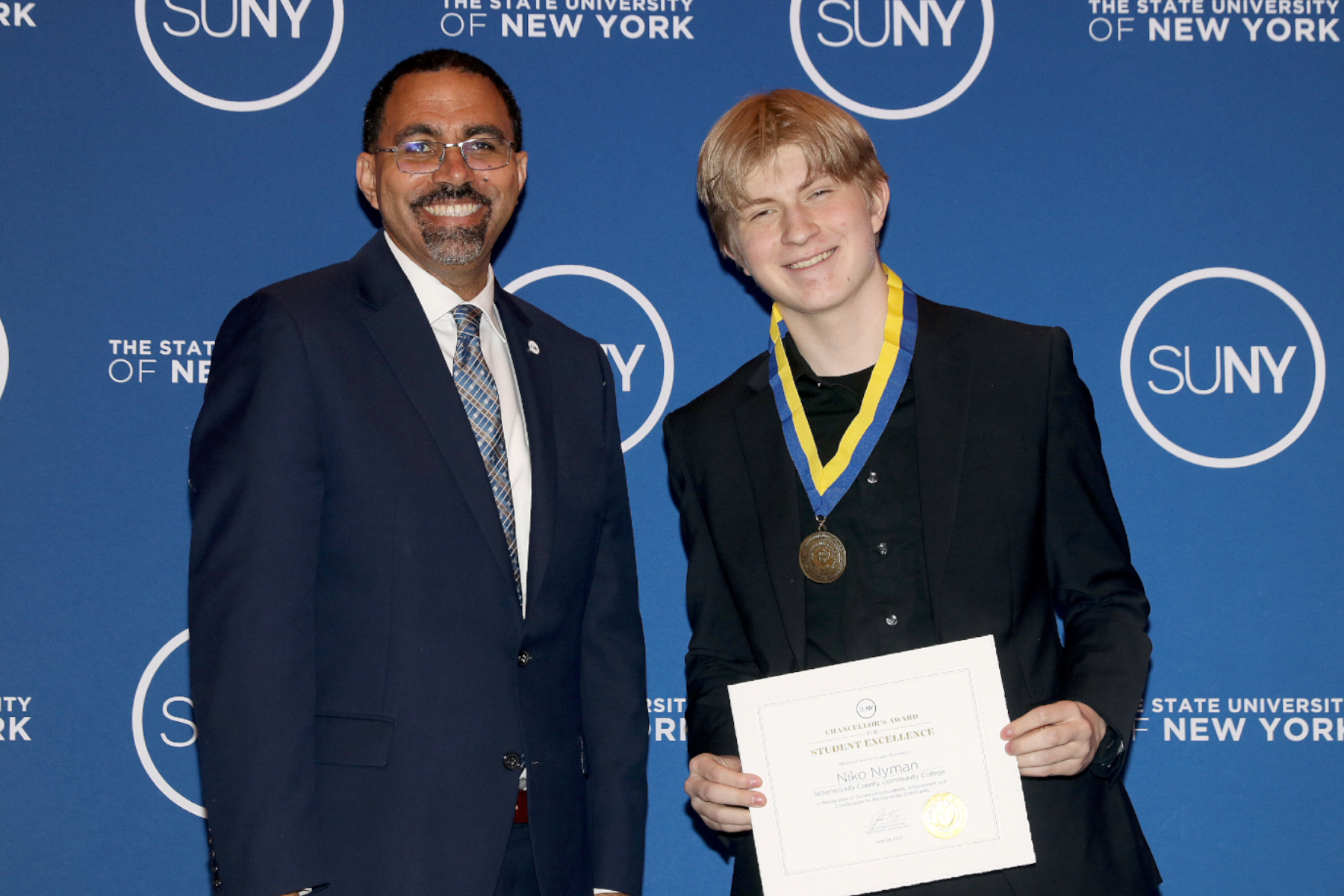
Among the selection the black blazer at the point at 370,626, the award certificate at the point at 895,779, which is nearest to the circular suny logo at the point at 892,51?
the black blazer at the point at 370,626

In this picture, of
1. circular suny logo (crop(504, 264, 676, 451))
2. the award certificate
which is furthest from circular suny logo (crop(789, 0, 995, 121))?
the award certificate

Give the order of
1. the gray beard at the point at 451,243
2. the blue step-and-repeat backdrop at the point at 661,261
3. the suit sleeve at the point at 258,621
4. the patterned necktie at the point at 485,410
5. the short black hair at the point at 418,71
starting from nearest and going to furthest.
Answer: the suit sleeve at the point at 258,621
the patterned necktie at the point at 485,410
the gray beard at the point at 451,243
the short black hair at the point at 418,71
the blue step-and-repeat backdrop at the point at 661,261

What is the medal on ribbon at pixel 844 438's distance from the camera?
83.7 inches

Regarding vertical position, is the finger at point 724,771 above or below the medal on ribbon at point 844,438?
below

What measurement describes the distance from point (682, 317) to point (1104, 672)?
1.65 metres

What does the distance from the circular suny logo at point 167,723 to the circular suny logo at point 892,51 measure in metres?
2.53

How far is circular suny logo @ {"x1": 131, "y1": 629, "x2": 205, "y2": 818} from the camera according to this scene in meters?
3.14

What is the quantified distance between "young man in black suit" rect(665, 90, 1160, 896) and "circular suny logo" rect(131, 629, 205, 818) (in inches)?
66.3

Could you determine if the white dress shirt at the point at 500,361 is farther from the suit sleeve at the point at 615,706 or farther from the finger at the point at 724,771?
the finger at the point at 724,771

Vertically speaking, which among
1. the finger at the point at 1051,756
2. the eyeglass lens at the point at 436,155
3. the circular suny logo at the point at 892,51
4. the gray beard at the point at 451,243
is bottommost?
the finger at the point at 1051,756

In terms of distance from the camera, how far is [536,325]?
255cm

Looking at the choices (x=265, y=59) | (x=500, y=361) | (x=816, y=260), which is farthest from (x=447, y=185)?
(x=265, y=59)

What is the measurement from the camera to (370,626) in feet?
6.60
